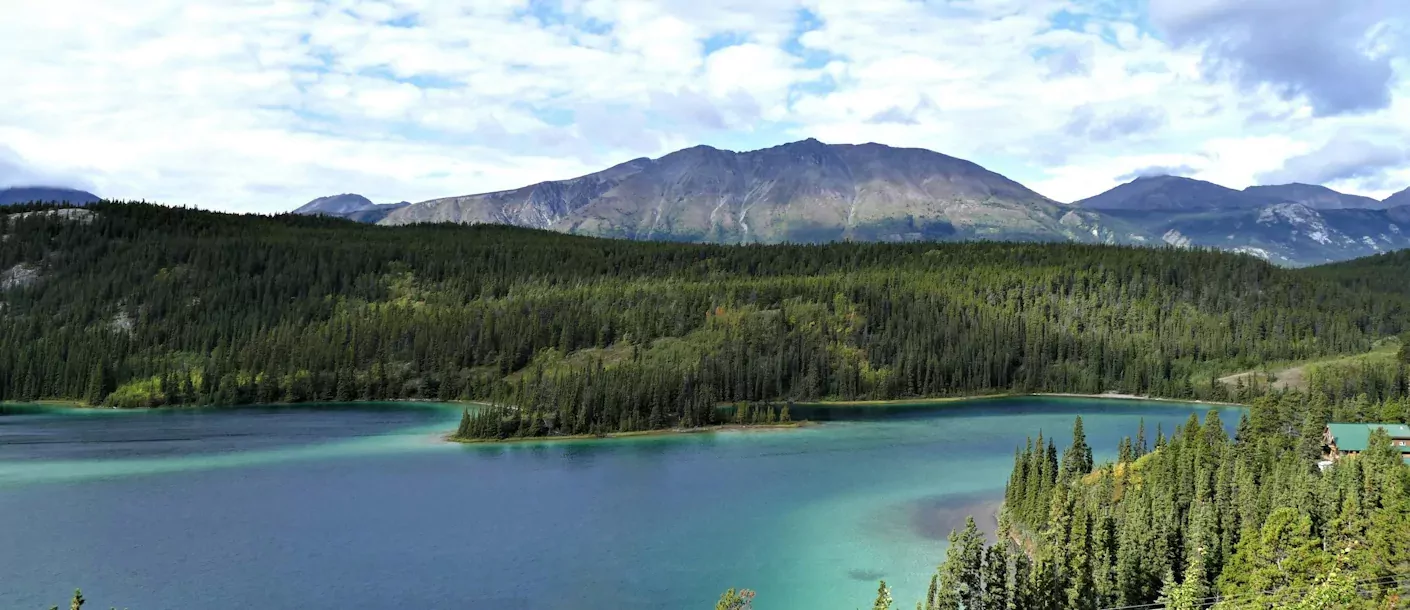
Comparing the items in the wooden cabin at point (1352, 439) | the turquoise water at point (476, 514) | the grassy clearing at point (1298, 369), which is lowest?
the turquoise water at point (476, 514)

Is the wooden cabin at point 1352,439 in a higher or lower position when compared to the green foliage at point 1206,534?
higher

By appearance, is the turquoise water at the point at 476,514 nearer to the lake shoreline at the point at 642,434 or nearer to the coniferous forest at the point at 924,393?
the lake shoreline at the point at 642,434

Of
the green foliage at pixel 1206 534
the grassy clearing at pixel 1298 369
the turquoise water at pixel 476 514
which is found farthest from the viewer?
the grassy clearing at pixel 1298 369

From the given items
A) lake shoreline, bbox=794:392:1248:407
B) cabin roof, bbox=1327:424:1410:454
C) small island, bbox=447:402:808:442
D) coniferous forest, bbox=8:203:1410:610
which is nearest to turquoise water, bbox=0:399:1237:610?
small island, bbox=447:402:808:442

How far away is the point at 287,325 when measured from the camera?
197 metres

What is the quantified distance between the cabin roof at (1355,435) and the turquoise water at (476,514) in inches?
1064

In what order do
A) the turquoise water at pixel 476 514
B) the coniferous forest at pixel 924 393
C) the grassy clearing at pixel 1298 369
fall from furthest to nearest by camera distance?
the grassy clearing at pixel 1298 369
the turquoise water at pixel 476 514
the coniferous forest at pixel 924 393

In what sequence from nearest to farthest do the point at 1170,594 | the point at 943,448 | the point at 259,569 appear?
the point at 1170,594
the point at 259,569
the point at 943,448

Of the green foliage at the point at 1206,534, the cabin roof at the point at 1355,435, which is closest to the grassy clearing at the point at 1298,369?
the cabin roof at the point at 1355,435

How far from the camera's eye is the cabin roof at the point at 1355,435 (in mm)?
77312

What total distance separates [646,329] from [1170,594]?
149902mm

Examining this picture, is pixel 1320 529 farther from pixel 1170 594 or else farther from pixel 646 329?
pixel 646 329

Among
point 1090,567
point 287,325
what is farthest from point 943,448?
point 287,325

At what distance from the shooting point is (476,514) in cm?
7956
